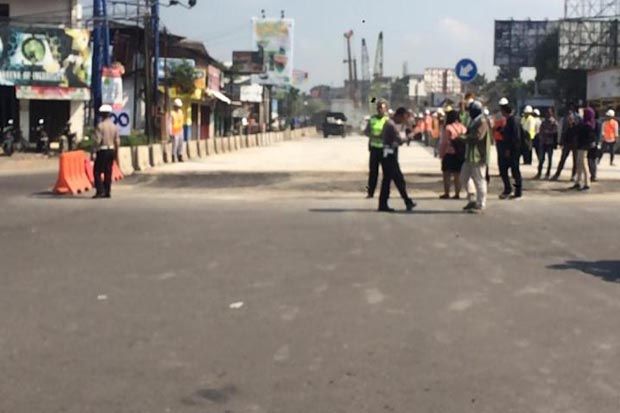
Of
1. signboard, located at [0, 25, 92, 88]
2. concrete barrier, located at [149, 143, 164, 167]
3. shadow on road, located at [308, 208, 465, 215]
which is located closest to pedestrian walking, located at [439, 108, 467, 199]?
shadow on road, located at [308, 208, 465, 215]

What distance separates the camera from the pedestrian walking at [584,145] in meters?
17.8

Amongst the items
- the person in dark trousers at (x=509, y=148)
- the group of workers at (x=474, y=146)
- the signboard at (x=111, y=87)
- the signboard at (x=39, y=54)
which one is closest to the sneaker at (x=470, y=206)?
the group of workers at (x=474, y=146)

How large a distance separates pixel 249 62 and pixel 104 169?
236 feet

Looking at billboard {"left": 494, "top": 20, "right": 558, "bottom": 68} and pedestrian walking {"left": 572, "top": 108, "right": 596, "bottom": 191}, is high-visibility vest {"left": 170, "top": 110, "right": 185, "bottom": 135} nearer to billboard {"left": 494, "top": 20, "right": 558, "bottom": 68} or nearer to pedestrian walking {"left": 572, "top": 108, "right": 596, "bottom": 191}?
pedestrian walking {"left": 572, "top": 108, "right": 596, "bottom": 191}

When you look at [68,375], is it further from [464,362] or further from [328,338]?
[464,362]

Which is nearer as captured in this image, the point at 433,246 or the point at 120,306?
the point at 120,306

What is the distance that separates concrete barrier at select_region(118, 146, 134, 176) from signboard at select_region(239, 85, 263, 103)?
6960cm

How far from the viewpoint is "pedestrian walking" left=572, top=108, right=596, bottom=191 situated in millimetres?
17781

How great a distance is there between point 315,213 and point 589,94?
6033cm

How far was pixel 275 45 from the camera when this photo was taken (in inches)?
3679

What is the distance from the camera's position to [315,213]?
14078mm

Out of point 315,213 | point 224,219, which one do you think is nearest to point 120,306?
point 224,219

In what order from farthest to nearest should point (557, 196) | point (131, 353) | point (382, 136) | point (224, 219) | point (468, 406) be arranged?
point (557, 196)
point (382, 136)
point (224, 219)
point (131, 353)
point (468, 406)

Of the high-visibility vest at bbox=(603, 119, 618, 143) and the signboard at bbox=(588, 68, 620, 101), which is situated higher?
the signboard at bbox=(588, 68, 620, 101)
